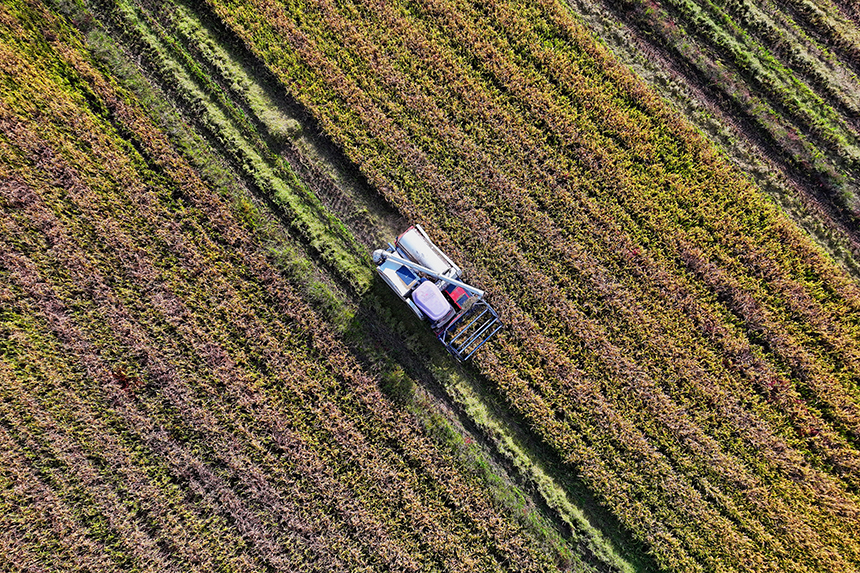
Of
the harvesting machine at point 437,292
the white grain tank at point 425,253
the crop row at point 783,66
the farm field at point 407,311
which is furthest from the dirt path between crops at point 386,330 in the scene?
the crop row at point 783,66

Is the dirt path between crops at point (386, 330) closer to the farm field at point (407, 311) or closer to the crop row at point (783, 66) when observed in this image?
the farm field at point (407, 311)

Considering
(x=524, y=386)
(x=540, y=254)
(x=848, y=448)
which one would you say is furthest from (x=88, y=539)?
(x=848, y=448)

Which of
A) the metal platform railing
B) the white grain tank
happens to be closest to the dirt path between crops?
the metal platform railing

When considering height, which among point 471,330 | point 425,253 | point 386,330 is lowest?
point 386,330

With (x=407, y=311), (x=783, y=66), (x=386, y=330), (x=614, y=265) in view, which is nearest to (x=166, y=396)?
(x=386, y=330)

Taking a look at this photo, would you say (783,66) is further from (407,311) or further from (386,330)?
(386,330)

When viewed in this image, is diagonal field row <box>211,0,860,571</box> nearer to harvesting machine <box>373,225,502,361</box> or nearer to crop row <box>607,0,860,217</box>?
harvesting machine <box>373,225,502,361</box>
